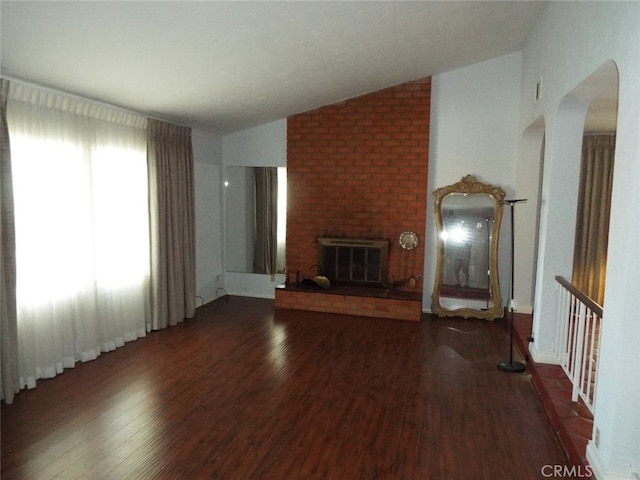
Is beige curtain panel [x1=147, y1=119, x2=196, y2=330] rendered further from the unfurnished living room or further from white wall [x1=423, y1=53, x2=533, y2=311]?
white wall [x1=423, y1=53, x2=533, y2=311]

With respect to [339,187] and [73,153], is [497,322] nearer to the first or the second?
[339,187]

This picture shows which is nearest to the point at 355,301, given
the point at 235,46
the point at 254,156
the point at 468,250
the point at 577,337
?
the point at 468,250

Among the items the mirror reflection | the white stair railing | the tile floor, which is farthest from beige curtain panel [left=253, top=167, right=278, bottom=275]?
the white stair railing

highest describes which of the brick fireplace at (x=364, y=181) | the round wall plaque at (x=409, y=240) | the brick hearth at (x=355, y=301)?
the brick fireplace at (x=364, y=181)

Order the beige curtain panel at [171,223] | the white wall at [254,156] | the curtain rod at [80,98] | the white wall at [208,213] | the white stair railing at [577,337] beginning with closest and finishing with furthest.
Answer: the white stair railing at [577,337] < the curtain rod at [80,98] < the beige curtain panel at [171,223] < the white wall at [208,213] < the white wall at [254,156]

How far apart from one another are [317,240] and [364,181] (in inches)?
41.3

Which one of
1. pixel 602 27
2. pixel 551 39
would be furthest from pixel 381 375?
pixel 551 39

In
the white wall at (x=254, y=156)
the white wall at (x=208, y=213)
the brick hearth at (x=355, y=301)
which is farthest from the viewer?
the white wall at (x=254, y=156)

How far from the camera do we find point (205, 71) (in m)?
3.64

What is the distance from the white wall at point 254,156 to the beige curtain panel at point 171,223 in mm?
1206

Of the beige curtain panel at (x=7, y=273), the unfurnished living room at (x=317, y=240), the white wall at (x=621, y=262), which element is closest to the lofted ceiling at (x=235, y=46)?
the unfurnished living room at (x=317, y=240)

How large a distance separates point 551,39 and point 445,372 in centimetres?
304

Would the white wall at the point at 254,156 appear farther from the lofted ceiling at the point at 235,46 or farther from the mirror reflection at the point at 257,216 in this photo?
the lofted ceiling at the point at 235,46
